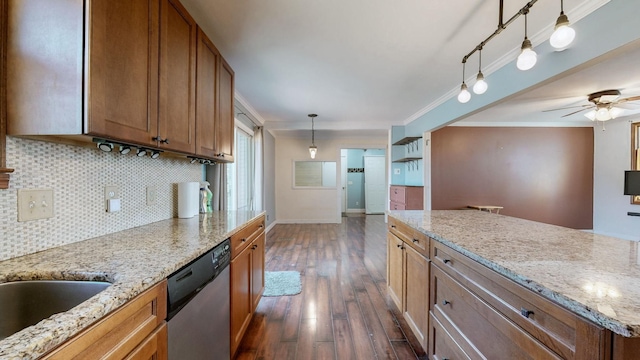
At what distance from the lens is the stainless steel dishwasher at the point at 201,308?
3.09ft

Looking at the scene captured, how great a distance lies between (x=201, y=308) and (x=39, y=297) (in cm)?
54

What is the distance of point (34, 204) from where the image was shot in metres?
1.03

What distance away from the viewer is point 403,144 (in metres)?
5.68

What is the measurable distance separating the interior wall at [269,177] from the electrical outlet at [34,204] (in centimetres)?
420

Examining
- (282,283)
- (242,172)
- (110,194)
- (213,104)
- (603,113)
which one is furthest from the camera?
(242,172)

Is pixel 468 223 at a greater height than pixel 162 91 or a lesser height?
lesser

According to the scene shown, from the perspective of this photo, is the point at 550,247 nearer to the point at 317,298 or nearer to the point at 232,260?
the point at 232,260

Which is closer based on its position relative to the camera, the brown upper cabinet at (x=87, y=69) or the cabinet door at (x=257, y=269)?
the brown upper cabinet at (x=87, y=69)

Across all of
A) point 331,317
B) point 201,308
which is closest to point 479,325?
point 201,308

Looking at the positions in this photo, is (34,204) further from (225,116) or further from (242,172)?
(242,172)

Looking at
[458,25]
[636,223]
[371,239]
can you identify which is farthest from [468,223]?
[636,223]

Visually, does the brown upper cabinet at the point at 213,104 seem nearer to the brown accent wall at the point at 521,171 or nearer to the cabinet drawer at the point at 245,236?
the cabinet drawer at the point at 245,236

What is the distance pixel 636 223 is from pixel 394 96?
5.18 m

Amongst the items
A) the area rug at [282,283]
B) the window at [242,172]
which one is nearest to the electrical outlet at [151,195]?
the area rug at [282,283]
